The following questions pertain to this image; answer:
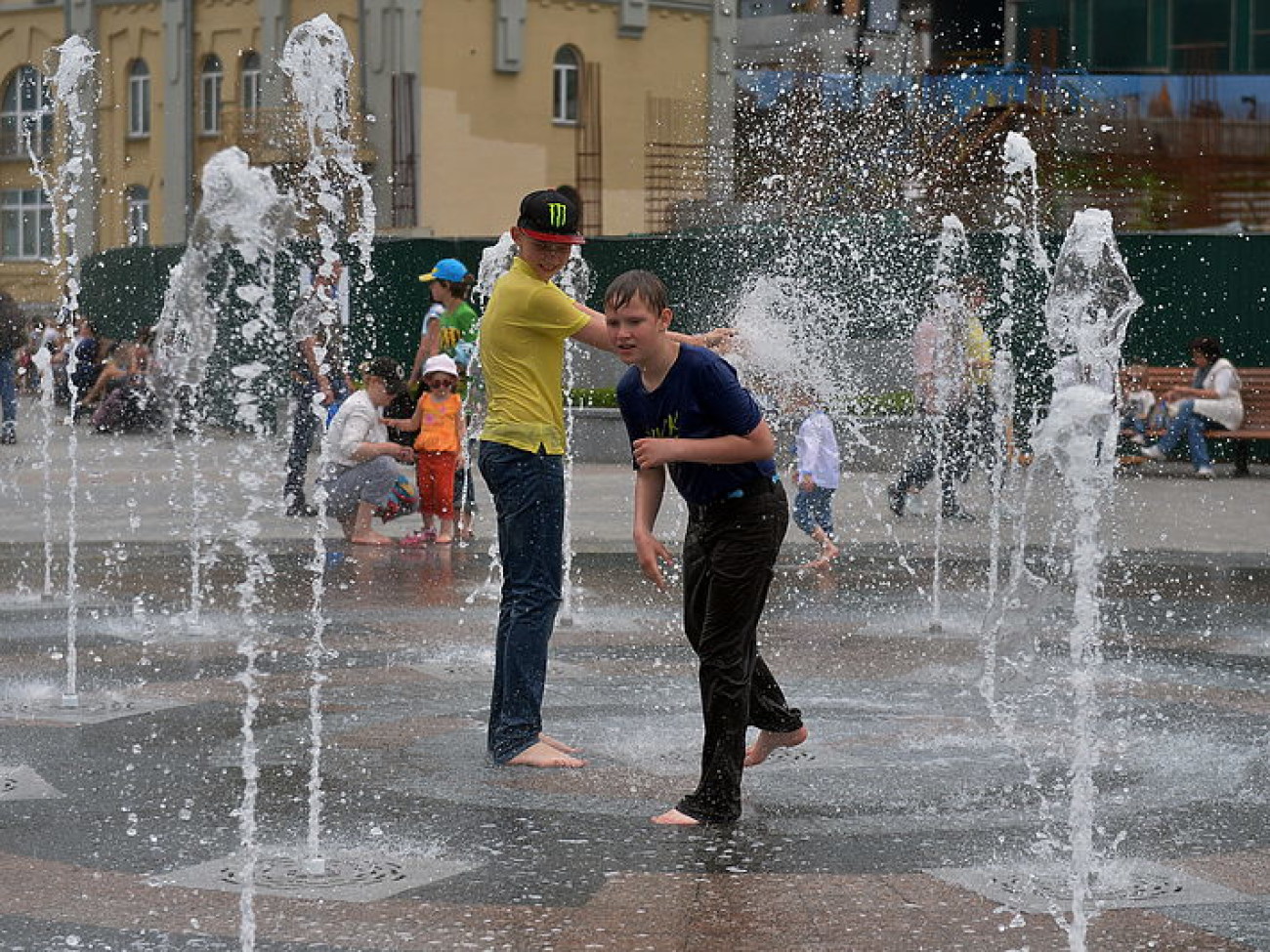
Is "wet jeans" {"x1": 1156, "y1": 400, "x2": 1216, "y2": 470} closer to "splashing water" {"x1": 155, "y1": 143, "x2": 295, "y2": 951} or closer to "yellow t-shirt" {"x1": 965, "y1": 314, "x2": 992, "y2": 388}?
"yellow t-shirt" {"x1": 965, "y1": 314, "x2": 992, "y2": 388}

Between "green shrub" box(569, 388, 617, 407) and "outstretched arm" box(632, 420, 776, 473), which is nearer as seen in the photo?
"outstretched arm" box(632, 420, 776, 473)

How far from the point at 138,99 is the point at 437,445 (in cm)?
3244

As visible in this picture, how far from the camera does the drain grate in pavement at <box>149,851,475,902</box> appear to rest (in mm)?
5387

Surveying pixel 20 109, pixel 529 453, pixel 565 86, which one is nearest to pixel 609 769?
pixel 529 453

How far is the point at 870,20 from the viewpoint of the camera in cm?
2603

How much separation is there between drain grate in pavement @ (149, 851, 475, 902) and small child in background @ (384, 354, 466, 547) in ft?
27.1

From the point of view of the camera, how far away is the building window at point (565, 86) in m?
→ 42.6

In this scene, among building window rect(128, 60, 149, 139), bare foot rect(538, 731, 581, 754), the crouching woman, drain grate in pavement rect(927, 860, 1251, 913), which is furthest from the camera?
building window rect(128, 60, 149, 139)

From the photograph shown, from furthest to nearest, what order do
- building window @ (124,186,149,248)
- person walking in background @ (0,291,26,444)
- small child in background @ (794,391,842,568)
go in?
1. building window @ (124,186,149,248)
2. person walking in background @ (0,291,26,444)
3. small child in background @ (794,391,842,568)

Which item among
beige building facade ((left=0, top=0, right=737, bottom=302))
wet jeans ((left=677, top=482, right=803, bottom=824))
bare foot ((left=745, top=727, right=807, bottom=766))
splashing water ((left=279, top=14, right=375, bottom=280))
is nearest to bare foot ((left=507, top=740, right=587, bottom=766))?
bare foot ((left=745, top=727, right=807, bottom=766))

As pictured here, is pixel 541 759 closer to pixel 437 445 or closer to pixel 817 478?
pixel 817 478

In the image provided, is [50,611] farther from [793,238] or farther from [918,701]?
[793,238]

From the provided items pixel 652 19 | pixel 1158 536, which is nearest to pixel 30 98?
pixel 652 19

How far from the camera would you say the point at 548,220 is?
691cm
